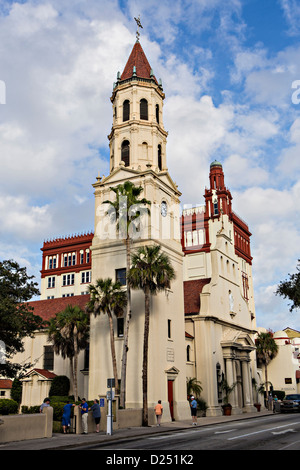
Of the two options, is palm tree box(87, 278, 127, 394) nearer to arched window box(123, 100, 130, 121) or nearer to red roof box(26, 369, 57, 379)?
red roof box(26, 369, 57, 379)

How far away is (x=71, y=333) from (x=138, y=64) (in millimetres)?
25813

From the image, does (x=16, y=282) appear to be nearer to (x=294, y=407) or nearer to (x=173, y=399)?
(x=173, y=399)

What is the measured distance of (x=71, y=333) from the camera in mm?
37000

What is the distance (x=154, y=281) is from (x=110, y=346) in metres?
6.25

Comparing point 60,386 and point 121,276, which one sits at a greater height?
point 121,276

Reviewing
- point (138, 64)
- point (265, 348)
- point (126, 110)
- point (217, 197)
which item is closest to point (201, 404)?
point (126, 110)

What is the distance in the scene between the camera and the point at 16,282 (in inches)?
1249

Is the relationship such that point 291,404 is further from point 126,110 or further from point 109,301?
point 126,110

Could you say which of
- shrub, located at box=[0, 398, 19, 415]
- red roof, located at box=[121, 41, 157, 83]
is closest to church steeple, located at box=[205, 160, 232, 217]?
red roof, located at box=[121, 41, 157, 83]

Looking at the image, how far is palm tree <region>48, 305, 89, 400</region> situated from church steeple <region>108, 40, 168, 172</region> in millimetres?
13271

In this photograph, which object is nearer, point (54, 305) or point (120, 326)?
point (120, 326)

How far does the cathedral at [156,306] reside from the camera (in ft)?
111

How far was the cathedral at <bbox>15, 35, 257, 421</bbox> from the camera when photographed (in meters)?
34.0
